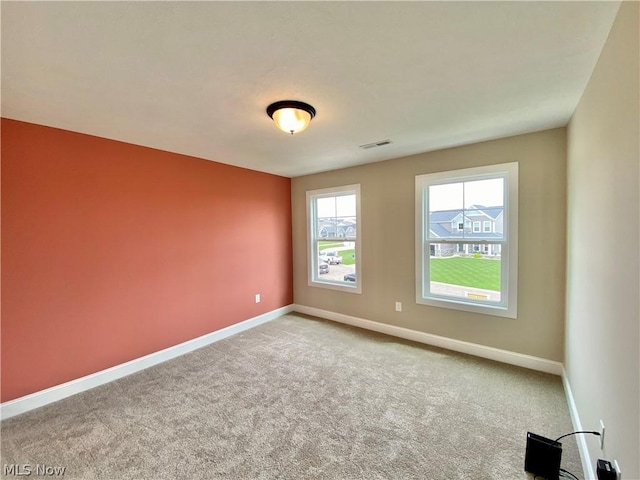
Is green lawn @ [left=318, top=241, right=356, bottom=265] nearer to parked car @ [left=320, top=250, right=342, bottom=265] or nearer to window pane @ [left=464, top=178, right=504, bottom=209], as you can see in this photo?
parked car @ [left=320, top=250, right=342, bottom=265]

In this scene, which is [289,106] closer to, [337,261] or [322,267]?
[337,261]

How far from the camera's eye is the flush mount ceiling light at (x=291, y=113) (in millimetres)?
1991

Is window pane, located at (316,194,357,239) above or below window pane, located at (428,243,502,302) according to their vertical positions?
above

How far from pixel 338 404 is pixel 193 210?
2.74m

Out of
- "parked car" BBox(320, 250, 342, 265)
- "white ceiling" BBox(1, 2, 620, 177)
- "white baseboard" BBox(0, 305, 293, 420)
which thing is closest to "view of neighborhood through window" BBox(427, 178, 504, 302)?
"white ceiling" BBox(1, 2, 620, 177)

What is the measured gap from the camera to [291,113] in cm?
202

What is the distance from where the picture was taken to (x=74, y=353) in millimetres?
2510

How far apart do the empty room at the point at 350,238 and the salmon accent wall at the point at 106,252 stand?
0.07ft

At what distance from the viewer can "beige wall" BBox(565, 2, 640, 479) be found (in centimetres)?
106

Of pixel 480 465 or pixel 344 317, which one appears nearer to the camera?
pixel 480 465

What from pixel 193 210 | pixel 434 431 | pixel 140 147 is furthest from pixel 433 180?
pixel 140 147

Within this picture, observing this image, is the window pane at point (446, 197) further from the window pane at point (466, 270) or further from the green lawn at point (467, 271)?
the green lawn at point (467, 271)

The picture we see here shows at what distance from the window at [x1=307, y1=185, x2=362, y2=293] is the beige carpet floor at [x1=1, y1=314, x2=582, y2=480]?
1.50 metres

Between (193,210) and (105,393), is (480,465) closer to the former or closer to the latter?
(105,393)
